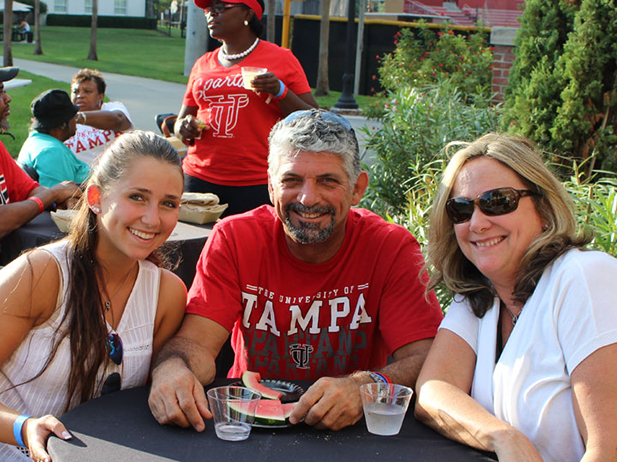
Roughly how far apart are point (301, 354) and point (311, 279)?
298mm

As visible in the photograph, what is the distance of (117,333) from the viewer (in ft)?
8.64

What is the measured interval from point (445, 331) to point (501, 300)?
22cm

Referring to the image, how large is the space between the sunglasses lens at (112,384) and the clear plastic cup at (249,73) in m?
2.65

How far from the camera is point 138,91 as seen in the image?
20969 mm

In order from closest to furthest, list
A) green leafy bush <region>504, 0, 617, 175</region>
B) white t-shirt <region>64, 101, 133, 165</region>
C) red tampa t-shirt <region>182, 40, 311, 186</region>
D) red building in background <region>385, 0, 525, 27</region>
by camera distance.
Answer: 1. red tampa t-shirt <region>182, 40, 311, 186</region>
2. green leafy bush <region>504, 0, 617, 175</region>
3. white t-shirt <region>64, 101, 133, 165</region>
4. red building in background <region>385, 0, 525, 27</region>

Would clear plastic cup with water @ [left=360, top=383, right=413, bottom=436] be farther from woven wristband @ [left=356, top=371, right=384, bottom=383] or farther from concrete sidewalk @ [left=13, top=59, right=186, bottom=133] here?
concrete sidewalk @ [left=13, top=59, right=186, bottom=133]

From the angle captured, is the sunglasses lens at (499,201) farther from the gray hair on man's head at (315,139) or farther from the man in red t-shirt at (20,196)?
the man in red t-shirt at (20,196)

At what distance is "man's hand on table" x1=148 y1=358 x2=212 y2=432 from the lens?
2.19 m

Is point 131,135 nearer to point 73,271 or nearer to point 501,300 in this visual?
point 73,271

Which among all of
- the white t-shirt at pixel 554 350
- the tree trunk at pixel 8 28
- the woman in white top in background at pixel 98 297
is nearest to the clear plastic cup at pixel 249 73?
the woman in white top in background at pixel 98 297

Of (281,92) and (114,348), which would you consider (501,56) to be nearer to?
(281,92)

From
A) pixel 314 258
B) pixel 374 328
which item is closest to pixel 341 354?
pixel 374 328

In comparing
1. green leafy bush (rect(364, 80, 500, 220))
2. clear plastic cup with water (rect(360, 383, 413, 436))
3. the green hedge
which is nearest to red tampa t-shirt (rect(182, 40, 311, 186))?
green leafy bush (rect(364, 80, 500, 220))

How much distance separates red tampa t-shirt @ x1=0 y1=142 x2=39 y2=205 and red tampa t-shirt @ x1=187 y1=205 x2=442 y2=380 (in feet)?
6.82
